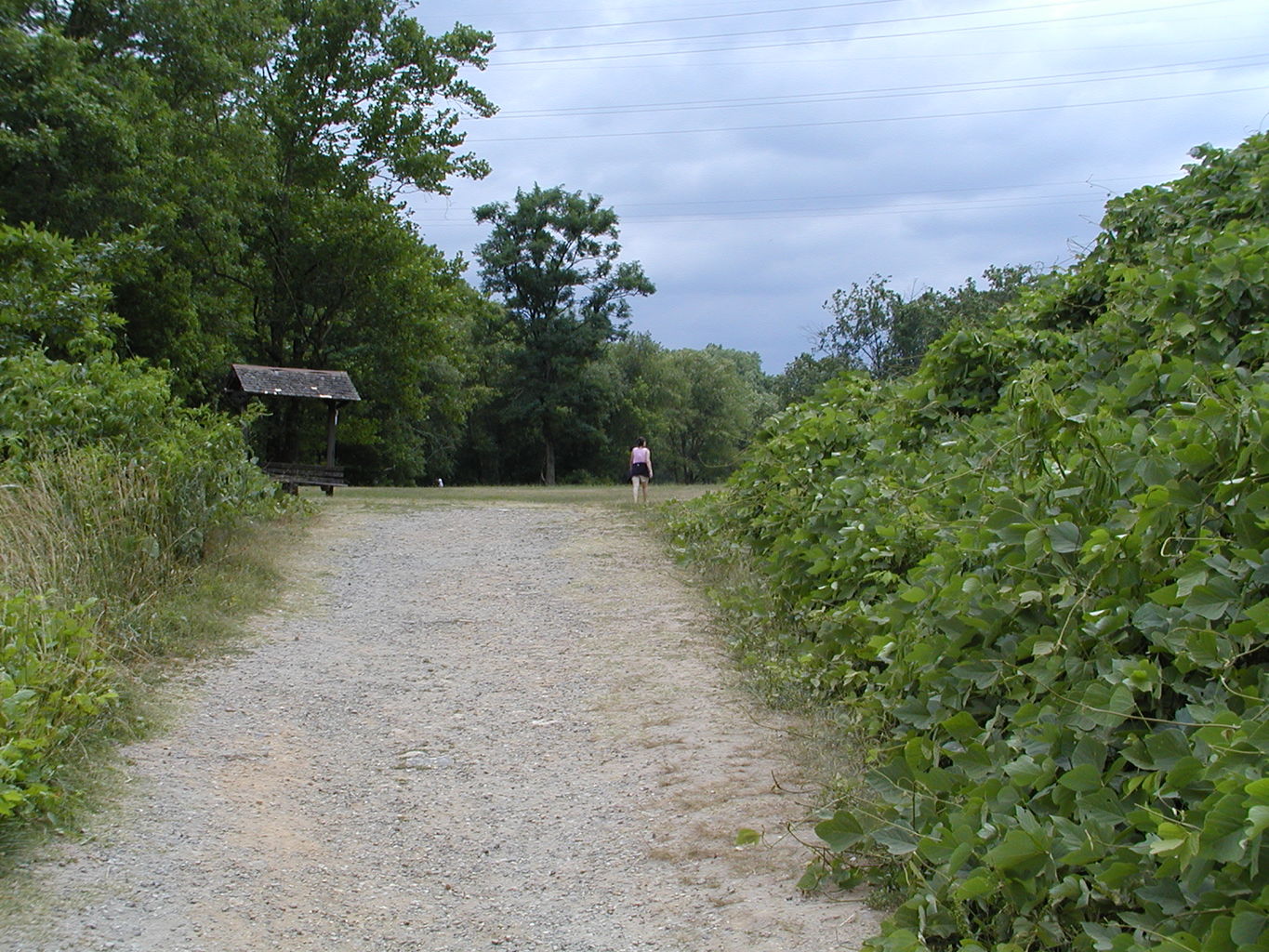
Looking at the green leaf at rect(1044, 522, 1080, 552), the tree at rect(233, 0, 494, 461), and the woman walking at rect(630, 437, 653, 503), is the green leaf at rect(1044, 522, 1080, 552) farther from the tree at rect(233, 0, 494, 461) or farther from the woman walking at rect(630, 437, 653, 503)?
the tree at rect(233, 0, 494, 461)

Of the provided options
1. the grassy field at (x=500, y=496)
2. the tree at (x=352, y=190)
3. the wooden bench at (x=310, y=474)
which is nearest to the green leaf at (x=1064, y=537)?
the grassy field at (x=500, y=496)

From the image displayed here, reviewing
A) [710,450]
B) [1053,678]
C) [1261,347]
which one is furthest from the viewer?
[710,450]

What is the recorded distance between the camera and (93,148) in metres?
20.7

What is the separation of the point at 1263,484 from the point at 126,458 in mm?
8081

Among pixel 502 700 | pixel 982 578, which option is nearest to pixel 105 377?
pixel 502 700

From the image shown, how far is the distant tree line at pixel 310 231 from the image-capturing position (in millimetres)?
20906

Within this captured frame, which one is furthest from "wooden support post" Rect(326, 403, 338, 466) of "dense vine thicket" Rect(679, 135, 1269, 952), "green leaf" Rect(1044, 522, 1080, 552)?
"green leaf" Rect(1044, 522, 1080, 552)

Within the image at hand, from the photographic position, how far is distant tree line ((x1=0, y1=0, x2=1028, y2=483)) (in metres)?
20.9

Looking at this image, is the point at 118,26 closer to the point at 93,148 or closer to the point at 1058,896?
the point at 93,148

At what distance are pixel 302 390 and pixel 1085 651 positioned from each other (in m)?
18.4

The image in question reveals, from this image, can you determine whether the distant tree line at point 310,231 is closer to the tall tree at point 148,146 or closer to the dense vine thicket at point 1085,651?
the tall tree at point 148,146

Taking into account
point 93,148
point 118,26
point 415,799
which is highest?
point 118,26

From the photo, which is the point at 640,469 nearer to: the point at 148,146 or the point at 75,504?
the point at 75,504

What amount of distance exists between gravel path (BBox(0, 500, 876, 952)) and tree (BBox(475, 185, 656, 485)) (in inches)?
1757
